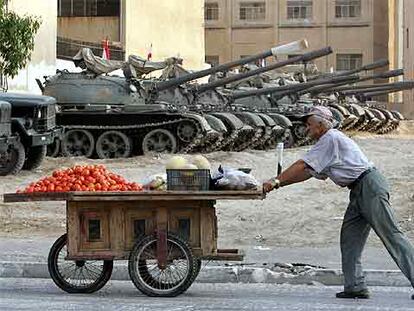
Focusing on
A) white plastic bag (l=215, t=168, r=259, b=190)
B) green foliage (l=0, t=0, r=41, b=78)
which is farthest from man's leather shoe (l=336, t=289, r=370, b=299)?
green foliage (l=0, t=0, r=41, b=78)

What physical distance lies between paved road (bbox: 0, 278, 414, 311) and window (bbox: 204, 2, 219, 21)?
2765 inches

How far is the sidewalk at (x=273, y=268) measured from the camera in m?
11.3

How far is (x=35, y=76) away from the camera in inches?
1481

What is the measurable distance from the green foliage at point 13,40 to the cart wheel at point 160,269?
1885cm

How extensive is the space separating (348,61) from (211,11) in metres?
11.2

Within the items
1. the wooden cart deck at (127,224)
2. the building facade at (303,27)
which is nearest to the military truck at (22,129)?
the wooden cart deck at (127,224)

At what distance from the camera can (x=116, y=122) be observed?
2734cm

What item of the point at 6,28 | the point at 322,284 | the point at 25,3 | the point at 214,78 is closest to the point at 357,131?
the point at 214,78

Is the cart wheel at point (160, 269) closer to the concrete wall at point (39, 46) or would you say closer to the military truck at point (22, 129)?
the military truck at point (22, 129)

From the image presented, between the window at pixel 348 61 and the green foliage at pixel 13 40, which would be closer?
the green foliage at pixel 13 40

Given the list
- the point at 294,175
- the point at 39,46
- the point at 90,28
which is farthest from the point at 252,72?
the point at 294,175

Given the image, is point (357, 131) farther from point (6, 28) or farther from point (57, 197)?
point (57, 197)

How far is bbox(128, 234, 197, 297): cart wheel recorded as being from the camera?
31.9 ft

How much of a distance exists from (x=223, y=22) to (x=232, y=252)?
232ft
